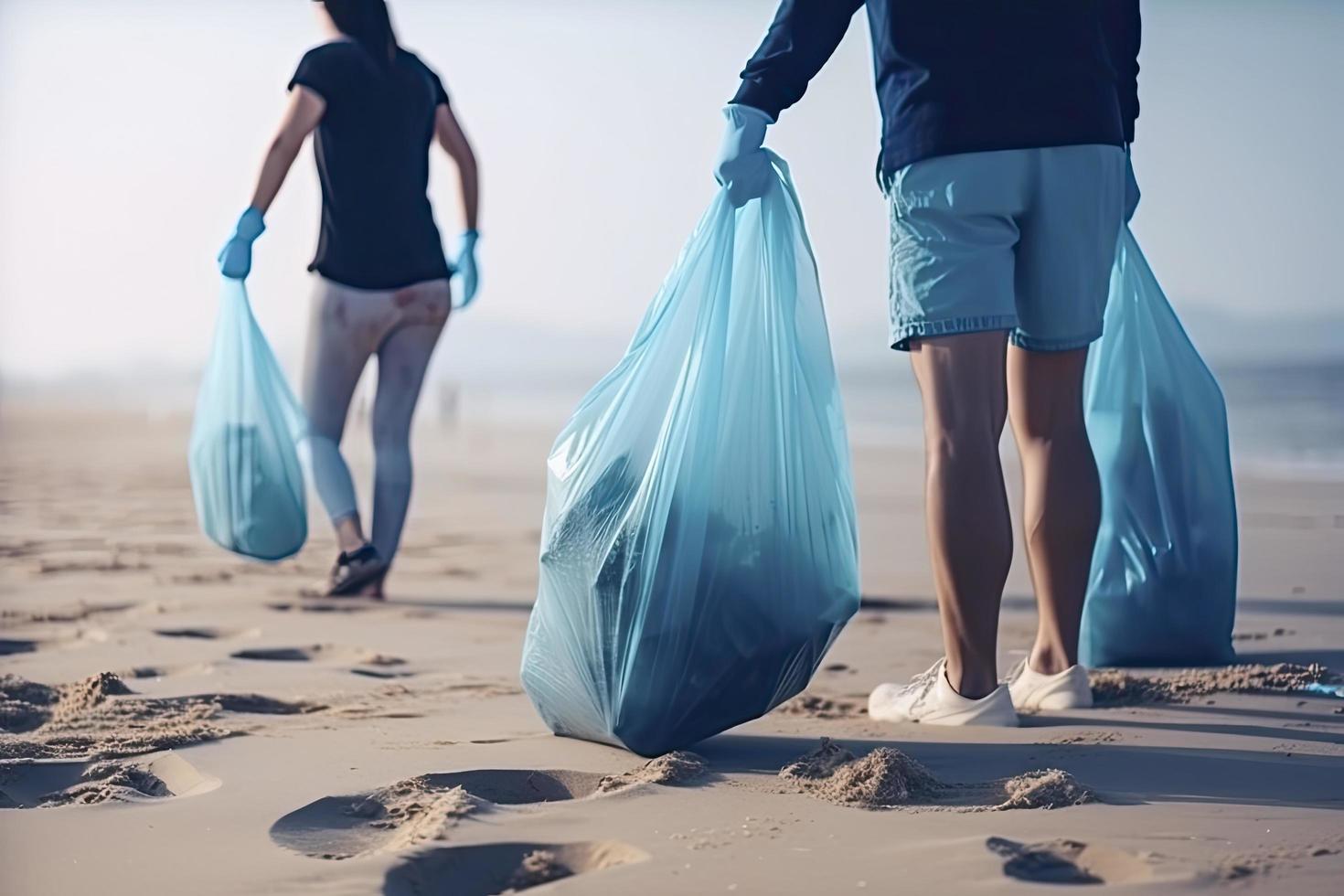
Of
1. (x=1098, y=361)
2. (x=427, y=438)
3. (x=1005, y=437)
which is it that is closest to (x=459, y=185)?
(x=1098, y=361)

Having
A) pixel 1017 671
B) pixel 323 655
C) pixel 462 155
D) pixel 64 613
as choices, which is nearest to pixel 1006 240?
pixel 1017 671

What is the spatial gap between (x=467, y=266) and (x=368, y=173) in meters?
0.47

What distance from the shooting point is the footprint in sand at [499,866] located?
4.28ft

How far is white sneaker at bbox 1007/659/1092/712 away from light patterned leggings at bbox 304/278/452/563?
1708mm

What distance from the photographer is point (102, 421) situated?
1391 centimetres

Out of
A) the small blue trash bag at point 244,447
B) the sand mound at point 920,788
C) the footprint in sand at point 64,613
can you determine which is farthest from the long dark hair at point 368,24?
the sand mound at point 920,788

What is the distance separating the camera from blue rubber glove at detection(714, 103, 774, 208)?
1902mm

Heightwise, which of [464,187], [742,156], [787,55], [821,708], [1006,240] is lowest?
[821,708]

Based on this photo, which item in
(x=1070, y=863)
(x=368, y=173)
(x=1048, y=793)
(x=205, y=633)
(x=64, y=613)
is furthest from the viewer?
(x=368, y=173)

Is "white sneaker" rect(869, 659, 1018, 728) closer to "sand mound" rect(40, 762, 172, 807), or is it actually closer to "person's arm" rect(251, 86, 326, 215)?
"sand mound" rect(40, 762, 172, 807)

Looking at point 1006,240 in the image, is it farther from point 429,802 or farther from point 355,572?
point 355,572

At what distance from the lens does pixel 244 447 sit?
129 inches

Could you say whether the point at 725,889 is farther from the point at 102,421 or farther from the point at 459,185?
the point at 102,421

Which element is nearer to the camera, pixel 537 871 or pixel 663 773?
pixel 537 871
